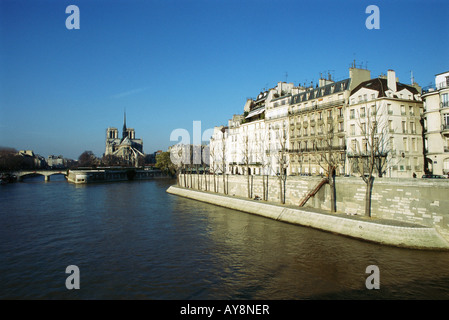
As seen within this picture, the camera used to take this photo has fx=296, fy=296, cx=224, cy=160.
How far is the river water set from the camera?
1562 centimetres

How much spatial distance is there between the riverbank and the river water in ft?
2.54

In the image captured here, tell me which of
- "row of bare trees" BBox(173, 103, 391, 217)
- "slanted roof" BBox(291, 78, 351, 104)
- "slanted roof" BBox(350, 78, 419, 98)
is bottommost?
"row of bare trees" BBox(173, 103, 391, 217)

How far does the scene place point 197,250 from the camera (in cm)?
2311

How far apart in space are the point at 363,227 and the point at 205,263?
1348 cm

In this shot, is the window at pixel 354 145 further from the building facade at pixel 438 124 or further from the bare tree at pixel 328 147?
the building facade at pixel 438 124

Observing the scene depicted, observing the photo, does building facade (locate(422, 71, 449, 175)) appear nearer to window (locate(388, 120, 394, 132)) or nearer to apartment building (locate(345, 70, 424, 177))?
apartment building (locate(345, 70, 424, 177))

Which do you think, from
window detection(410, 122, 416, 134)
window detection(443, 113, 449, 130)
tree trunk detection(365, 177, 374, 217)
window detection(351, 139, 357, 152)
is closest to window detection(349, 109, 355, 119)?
window detection(351, 139, 357, 152)

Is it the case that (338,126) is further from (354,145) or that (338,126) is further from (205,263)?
(205,263)

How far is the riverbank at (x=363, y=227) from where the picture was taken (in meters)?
21.4

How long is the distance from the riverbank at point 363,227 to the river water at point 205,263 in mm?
773

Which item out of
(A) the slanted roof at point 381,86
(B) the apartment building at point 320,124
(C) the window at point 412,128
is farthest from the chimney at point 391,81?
(B) the apartment building at point 320,124

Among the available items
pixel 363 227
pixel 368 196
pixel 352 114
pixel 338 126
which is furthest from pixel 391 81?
pixel 363 227
